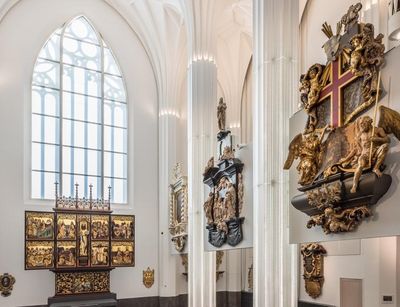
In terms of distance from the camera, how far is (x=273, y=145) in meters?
8.63

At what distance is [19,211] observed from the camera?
1446 centimetres

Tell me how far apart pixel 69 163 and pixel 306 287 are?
9.12 meters

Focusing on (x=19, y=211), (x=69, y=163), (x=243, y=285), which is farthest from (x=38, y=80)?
(x=243, y=285)

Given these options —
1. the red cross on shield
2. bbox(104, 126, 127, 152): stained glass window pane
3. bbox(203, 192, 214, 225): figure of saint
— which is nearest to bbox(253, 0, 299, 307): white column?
the red cross on shield

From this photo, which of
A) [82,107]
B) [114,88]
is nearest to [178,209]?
[82,107]

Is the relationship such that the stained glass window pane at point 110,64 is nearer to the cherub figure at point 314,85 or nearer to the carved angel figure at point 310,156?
the cherub figure at point 314,85

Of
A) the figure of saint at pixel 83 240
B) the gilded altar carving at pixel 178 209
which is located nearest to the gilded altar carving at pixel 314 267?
the gilded altar carving at pixel 178 209

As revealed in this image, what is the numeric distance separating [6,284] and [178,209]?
6.07 m

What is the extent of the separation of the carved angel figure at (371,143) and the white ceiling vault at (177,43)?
1192 centimetres

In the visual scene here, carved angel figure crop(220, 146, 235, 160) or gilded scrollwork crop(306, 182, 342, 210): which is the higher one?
carved angel figure crop(220, 146, 235, 160)

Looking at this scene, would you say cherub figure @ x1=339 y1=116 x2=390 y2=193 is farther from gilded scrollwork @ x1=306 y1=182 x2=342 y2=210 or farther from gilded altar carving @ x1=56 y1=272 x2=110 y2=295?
gilded altar carving @ x1=56 y1=272 x2=110 y2=295

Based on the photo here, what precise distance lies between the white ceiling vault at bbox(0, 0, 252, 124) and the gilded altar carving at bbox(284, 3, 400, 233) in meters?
10.6

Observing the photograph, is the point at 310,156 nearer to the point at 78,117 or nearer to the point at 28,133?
the point at 28,133

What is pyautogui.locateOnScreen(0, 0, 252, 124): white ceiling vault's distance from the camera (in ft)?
56.3
